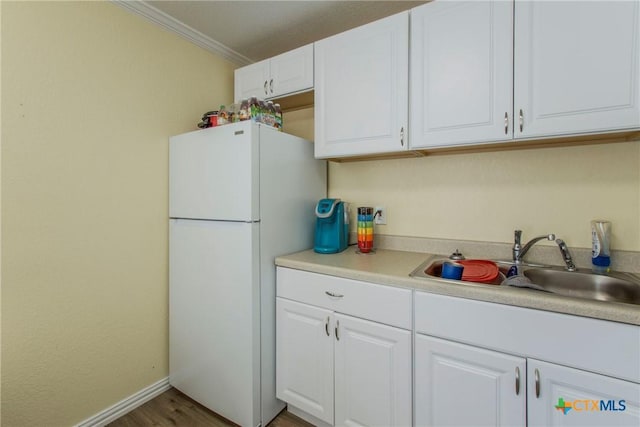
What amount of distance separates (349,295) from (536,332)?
2.34 feet

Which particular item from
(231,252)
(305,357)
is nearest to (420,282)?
(305,357)

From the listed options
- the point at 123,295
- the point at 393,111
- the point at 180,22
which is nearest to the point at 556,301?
the point at 393,111

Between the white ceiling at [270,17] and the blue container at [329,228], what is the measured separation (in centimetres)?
113

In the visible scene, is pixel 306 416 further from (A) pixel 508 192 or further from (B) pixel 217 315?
(A) pixel 508 192

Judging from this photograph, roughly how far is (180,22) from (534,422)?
2663 mm

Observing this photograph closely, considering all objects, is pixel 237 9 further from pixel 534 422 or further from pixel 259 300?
pixel 534 422

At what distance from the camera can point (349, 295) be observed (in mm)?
1378

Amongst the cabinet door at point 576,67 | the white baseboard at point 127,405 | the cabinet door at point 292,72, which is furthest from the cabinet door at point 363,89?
the white baseboard at point 127,405

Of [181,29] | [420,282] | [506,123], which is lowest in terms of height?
[420,282]

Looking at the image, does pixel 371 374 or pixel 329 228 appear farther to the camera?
pixel 329 228

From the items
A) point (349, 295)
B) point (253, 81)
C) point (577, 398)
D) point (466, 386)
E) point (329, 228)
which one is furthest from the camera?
point (253, 81)

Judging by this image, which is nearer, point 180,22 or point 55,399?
point 55,399

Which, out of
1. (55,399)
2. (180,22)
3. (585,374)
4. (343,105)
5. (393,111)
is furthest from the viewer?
(180,22)

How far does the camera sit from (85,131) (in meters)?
1.50
